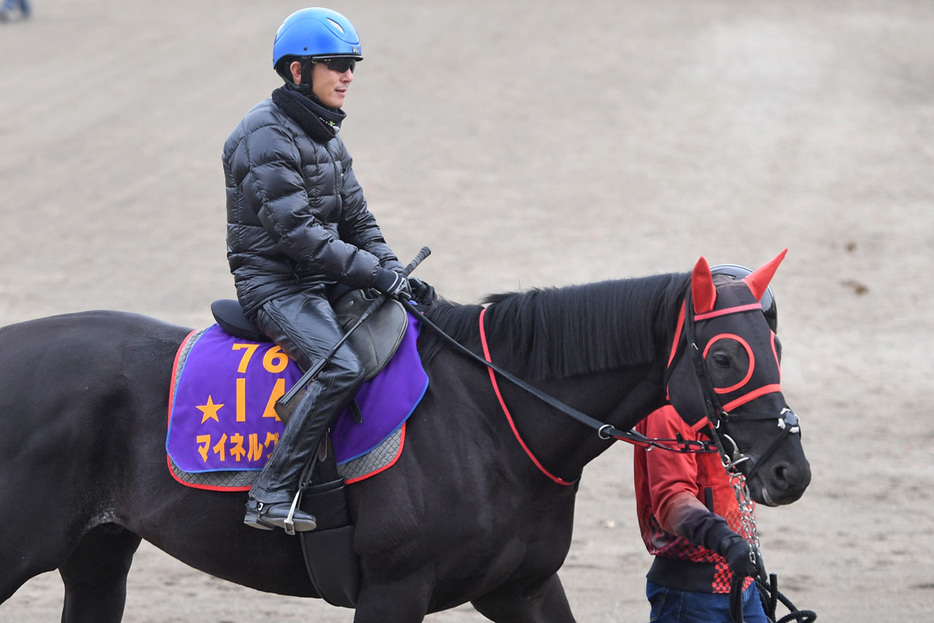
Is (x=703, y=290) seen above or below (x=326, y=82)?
below

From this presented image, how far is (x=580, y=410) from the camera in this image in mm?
3627

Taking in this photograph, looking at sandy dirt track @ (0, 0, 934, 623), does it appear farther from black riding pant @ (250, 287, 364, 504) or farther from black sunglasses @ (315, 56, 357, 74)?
black sunglasses @ (315, 56, 357, 74)

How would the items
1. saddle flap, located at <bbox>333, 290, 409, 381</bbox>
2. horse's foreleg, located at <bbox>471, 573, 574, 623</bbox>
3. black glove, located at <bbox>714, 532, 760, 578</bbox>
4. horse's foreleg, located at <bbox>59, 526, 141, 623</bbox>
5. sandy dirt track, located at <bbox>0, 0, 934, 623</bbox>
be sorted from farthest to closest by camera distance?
sandy dirt track, located at <bbox>0, 0, 934, 623</bbox>, horse's foreleg, located at <bbox>59, 526, 141, 623</bbox>, horse's foreleg, located at <bbox>471, 573, 574, 623</bbox>, saddle flap, located at <bbox>333, 290, 409, 381</bbox>, black glove, located at <bbox>714, 532, 760, 578</bbox>

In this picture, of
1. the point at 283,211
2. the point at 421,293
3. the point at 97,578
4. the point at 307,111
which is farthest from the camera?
the point at 97,578

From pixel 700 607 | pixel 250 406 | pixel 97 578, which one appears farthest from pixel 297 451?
pixel 700 607

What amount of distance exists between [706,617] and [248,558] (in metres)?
1.67

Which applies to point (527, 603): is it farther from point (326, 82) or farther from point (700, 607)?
point (326, 82)

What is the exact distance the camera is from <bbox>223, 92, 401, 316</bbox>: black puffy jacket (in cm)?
358

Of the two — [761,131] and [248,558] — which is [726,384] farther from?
[761,131]

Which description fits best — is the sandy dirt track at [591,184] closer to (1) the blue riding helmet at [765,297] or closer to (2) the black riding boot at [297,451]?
(2) the black riding boot at [297,451]

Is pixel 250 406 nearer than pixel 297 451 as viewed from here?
No

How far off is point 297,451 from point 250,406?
324 millimetres

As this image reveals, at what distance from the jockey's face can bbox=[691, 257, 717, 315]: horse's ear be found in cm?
140

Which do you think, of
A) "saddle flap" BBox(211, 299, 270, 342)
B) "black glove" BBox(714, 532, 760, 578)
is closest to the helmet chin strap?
"saddle flap" BBox(211, 299, 270, 342)
